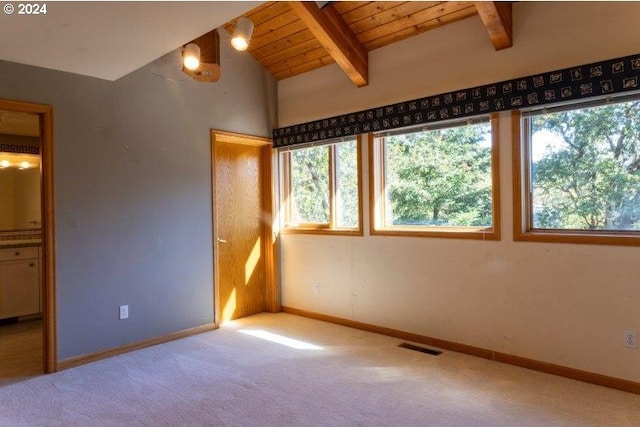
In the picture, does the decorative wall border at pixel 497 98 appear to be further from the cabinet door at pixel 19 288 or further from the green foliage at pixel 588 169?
the cabinet door at pixel 19 288

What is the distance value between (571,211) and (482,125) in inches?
36.2

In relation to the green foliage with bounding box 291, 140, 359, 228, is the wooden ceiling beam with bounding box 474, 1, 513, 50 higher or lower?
higher

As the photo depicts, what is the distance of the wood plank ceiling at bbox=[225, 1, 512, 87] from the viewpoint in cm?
320

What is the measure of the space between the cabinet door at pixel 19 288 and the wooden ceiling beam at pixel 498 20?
4997 millimetres

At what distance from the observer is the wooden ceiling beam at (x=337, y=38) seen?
11.4ft

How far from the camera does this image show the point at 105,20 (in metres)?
2.33

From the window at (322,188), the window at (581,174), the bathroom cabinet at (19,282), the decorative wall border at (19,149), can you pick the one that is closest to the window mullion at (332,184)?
the window at (322,188)

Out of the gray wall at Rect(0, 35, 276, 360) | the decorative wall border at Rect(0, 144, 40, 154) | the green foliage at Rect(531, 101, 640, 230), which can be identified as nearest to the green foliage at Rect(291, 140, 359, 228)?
the gray wall at Rect(0, 35, 276, 360)

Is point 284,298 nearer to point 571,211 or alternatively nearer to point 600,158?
point 571,211

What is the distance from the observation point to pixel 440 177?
3.61 meters

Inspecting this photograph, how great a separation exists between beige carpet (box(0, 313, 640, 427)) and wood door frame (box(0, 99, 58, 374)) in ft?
0.79

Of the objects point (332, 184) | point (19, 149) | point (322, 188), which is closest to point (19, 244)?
point (19, 149)

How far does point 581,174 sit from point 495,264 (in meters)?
0.87

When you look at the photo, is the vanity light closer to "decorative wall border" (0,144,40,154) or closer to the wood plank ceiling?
the wood plank ceiling
